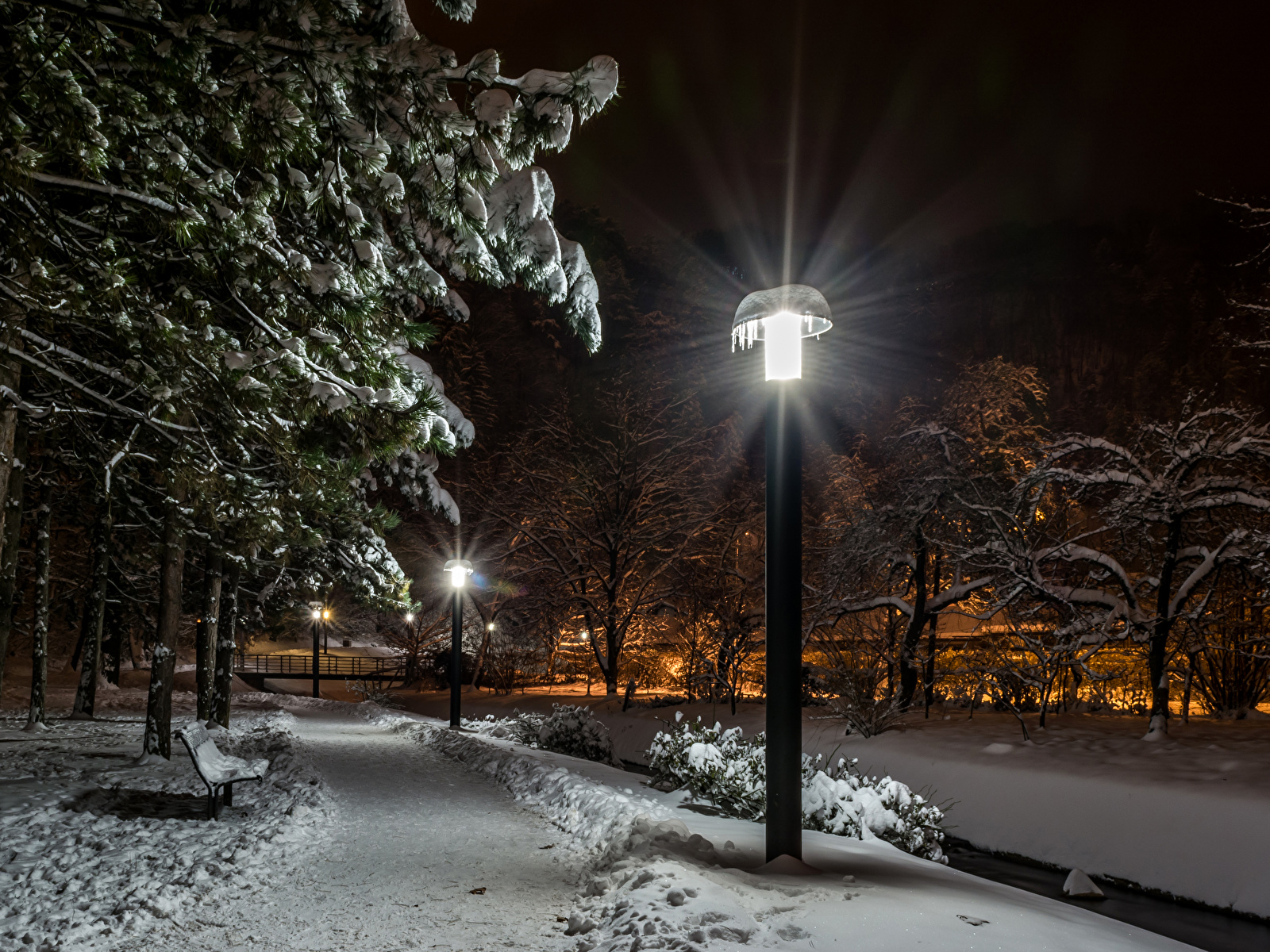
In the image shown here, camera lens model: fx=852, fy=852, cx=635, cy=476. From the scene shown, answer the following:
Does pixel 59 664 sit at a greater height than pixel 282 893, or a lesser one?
lesser

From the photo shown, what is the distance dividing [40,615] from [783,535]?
55.2 feet

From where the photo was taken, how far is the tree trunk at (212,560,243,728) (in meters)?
17.4

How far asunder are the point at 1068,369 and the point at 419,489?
198 feet

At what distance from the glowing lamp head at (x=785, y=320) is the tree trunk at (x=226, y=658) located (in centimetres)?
1420


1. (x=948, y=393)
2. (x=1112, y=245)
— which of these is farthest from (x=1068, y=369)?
(x=948, y=393)

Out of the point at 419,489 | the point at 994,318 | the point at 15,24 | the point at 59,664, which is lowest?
the point at 59,664

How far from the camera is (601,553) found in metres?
27.5

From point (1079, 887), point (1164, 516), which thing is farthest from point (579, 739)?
point (1164, 516)

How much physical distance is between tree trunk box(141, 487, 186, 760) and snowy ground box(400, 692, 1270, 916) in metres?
10.3

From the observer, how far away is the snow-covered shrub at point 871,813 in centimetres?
750

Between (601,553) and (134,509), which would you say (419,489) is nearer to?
(134,509)

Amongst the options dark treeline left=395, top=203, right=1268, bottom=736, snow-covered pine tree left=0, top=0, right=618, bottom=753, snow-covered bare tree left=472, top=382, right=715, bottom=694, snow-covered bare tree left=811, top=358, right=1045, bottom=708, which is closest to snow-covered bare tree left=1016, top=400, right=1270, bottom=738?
dark treeline left=395, top=203, right=1268, bottom=736

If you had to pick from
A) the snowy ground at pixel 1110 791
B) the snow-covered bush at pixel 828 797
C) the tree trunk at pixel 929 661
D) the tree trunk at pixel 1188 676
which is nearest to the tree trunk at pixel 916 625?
the tree trunk at pixel 929 661

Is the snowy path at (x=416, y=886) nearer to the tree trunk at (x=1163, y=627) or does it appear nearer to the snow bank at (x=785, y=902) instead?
the snow bank at (x=785, y=902)
